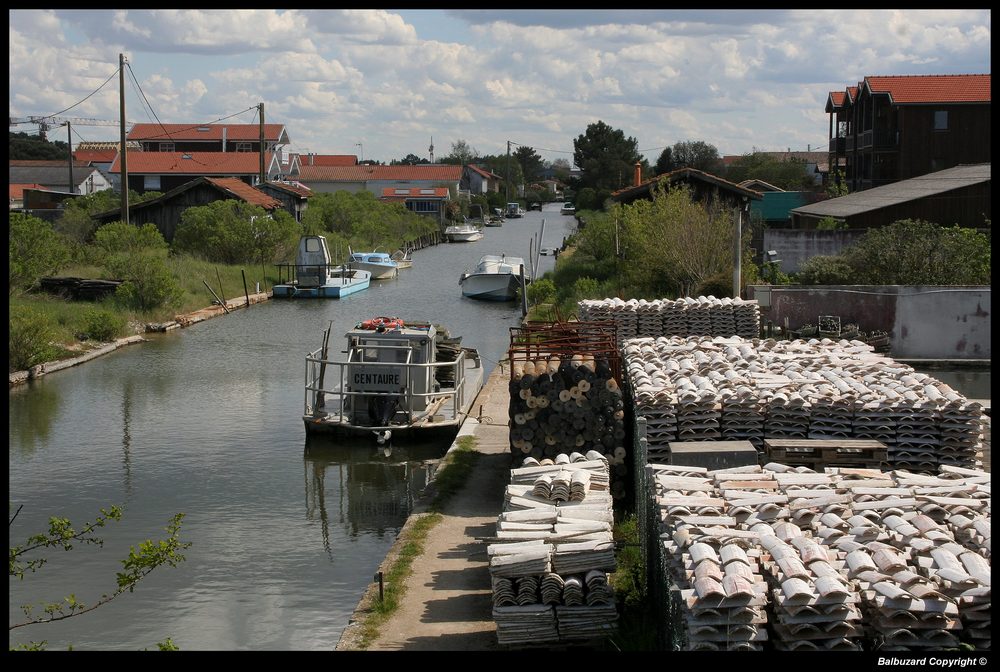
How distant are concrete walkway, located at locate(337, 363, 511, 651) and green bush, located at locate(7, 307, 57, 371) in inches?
602

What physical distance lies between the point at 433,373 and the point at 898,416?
11411 mm

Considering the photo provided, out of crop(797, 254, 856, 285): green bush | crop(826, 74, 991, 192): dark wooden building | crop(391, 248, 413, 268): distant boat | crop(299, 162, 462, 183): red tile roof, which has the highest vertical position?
A: crop(299, 162, 462, 183): red tile roof

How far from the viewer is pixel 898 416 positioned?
13477 mm

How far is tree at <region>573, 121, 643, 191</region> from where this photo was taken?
124 meters

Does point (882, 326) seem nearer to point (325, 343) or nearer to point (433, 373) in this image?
point (433, 373)

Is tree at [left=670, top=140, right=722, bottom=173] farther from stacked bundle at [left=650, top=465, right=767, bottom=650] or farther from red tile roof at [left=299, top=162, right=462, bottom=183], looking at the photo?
stacked bundle at [left=650, top=465, right=767, bottom=650]

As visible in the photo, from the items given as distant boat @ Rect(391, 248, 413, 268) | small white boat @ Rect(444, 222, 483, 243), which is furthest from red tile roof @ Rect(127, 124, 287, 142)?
distant boat @ Rect(391, 248, 413, 268)

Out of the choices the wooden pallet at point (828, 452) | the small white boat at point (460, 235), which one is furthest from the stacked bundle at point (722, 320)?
the small white boat at point (460, 235)

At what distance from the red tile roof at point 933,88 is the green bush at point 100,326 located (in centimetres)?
3805

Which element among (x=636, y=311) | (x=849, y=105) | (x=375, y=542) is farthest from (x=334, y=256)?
(x=375, y=542)

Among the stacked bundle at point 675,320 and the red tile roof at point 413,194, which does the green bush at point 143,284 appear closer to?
the stacked bundle at point 675,320

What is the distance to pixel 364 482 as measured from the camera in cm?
1923

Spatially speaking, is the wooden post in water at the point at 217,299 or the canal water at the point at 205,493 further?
the wooden post in water at the point at 217,299

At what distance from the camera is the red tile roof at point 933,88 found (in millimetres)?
52875
